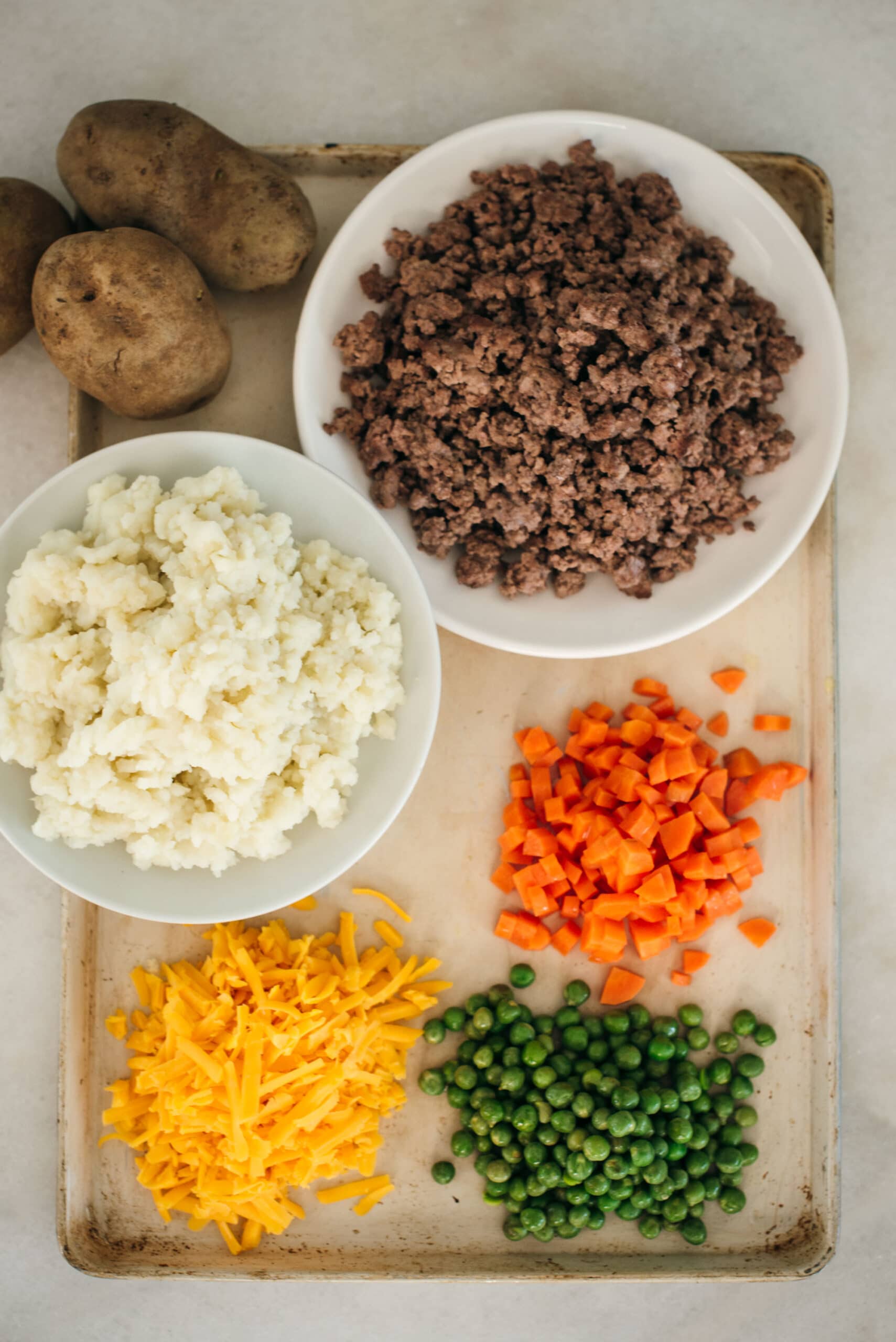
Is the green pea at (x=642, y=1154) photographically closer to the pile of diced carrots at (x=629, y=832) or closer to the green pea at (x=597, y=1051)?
the green pea at (x=597, y=1051)

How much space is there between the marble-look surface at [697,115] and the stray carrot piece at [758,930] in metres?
0.37

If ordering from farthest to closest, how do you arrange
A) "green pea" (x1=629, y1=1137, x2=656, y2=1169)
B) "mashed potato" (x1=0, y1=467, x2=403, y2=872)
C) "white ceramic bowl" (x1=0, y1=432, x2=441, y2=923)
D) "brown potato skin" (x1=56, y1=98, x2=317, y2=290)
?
"green pea" (x1=629, y1=1137, x2=656, y2=1169) < "brown potato skin" (x1=56, y1=98, x2=317, y2=290) < "white ceramic bowl" (x1=0, y1=432, x2=441, y2=923) < "mashed potato" (x1=0, y1=467, x2=403, y2=872)

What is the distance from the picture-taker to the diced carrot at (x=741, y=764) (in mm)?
2760

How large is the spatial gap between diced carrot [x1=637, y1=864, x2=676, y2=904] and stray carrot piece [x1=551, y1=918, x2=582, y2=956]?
222 millimetres

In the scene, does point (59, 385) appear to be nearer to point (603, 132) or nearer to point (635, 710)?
point (603, 132)

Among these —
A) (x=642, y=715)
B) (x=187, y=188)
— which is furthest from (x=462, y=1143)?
(x=187, y=188)

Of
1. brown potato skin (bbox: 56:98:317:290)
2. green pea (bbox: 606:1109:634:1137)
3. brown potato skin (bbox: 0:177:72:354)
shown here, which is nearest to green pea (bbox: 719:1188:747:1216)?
green pea (bbox: 606:1109:634:1137)

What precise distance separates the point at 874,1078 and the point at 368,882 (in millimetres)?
1664

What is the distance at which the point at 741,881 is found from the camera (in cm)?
272

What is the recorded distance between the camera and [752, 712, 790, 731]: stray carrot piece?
277cm

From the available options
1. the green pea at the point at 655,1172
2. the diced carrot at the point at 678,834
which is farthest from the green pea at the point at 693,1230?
the diced carrot at the point at 678,834

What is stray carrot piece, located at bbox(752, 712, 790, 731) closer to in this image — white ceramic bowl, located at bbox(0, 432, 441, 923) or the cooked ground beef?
the cooked ground beef

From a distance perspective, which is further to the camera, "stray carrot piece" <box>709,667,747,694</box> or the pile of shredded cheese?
"stray carrot piece" <box>709,667,747,694</box>

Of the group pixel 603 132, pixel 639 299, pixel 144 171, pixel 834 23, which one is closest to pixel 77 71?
pixel 144 171
